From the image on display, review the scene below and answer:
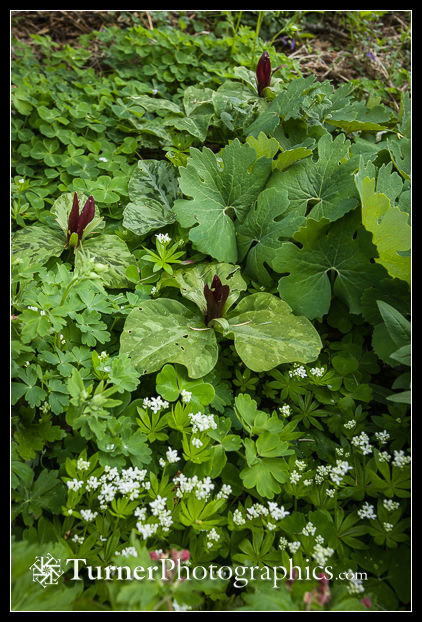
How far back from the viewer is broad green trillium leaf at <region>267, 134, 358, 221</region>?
2062mm

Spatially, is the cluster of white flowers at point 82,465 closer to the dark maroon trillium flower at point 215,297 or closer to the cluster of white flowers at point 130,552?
the cluster of white flowers at point 130,552

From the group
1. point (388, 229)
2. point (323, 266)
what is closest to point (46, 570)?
point (323, 266)

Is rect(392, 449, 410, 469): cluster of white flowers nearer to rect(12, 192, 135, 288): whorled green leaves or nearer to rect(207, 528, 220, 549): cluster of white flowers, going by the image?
rect(207, 528, 220, 549): cluster of white flowers

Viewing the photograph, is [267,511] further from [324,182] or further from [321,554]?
[324,182]

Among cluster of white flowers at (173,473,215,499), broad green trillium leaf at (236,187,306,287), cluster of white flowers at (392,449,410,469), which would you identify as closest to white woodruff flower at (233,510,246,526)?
cluster of white flowers at (173,473,215,499)

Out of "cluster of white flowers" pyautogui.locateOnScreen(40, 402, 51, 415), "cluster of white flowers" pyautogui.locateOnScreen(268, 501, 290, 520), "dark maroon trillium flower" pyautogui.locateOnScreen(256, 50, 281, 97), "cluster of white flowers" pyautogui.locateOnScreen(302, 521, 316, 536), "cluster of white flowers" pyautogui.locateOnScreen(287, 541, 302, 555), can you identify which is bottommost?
"cluster of white flowers" pyautogui.locateOnScreen(287, 541, 302, 555)

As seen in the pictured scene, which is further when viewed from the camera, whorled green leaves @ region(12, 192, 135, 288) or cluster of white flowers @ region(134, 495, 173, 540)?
whorled green leaves @ region(12, 192, 135, 288)

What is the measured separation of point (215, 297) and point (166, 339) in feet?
0.89

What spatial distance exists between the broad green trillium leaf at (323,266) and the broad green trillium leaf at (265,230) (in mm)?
73

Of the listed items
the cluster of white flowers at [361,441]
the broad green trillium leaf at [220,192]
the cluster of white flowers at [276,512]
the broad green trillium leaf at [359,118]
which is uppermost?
the broad green trillium leaf at [359,118]

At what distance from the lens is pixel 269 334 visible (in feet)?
6.43

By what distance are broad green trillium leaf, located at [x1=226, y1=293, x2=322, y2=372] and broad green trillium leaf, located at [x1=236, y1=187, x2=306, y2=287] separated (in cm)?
16

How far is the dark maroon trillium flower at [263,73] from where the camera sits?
2.69 m

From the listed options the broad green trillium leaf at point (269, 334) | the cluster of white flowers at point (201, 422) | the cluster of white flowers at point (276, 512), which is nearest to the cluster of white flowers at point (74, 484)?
the cluster of white flowers at point (201, 422)
